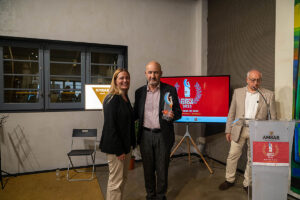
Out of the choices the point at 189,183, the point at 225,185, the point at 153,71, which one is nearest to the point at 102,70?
the point at 153,71

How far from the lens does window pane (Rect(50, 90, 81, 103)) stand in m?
3.63

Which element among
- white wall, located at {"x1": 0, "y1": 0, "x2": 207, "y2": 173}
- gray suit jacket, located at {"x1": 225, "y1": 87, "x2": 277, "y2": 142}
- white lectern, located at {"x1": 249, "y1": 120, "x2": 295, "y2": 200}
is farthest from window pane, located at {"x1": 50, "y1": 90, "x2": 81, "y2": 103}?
white lectern, located at {"x1": 249, "y1": 120, "x2": 295, "y2": 200}

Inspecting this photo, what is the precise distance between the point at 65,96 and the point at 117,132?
231 centimetres

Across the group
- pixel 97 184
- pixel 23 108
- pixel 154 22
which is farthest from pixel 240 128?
pixel 23 108

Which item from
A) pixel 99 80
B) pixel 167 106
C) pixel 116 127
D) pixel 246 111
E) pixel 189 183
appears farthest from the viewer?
pixel 99 80

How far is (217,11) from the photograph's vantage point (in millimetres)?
3943

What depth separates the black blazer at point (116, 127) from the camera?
1823 millimetres

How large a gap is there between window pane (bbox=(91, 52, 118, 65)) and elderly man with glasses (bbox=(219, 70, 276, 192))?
253 centimetres

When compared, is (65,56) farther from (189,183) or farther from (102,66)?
(189,183)

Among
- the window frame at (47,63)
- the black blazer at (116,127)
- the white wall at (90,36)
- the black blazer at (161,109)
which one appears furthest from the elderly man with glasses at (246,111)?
the window frame at (47,63)

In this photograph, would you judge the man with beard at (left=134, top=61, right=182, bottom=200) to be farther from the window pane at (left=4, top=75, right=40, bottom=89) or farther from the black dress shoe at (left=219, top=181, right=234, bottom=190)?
the window pane at (left=4, top=75, right=40, bottom=89)

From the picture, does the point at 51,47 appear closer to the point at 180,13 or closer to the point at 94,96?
the point at 94,96

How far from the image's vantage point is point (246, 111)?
105 inches

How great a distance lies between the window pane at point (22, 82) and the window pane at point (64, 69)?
1.08ft
